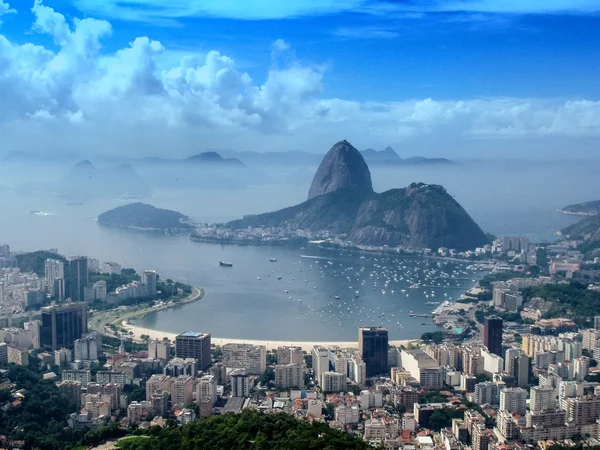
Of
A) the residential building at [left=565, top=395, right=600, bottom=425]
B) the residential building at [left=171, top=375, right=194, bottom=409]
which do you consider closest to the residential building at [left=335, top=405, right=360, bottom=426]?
the residential building at [left=171, top=375, right=194, bottom=409]

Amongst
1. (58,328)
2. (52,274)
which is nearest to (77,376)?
(58,328)

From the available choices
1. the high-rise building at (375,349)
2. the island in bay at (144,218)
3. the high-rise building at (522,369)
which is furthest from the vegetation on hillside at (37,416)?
the island in bay at (144,218)

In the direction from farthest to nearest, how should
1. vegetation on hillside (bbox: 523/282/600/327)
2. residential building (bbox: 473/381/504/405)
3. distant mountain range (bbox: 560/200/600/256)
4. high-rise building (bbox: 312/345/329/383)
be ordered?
distant mountain range (bbox: 560/200/600/256)
vegetation on hillside (bbox: 523/282/600/327)
high-rise building (bbox: 312/345/329/383)
residential building (bbox: 473/381/504/405)

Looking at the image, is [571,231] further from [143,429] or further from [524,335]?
[143,429]

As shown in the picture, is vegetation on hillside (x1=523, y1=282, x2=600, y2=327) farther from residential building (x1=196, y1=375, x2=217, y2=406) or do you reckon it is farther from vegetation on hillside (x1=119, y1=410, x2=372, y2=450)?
vegetation on hillside (x1=119, y1=410, x2=372, y2=450)

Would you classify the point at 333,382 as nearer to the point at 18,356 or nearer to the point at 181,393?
the point at 181,393

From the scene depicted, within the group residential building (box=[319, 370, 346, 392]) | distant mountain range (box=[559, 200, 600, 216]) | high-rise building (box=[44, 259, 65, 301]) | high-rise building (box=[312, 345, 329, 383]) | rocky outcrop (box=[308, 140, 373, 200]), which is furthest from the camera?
rocky outcrop (box=[308, 140, 373, 200])

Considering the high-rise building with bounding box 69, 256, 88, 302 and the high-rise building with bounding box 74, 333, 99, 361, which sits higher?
→ the high-rise building with bounding box 69, 256, 88, 302
